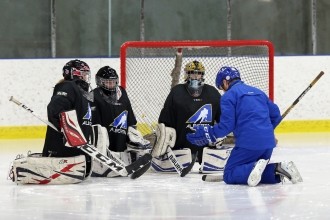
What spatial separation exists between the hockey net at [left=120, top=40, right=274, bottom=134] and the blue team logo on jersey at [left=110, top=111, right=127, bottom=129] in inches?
58.4

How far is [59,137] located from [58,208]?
1.24m

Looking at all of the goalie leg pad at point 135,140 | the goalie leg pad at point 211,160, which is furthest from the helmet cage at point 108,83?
the goalie leg pad at point 211,160

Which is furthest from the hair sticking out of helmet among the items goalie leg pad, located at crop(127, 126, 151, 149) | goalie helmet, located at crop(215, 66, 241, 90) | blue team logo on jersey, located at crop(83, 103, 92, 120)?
goalie helmet, located at crop(215, 66, 241, 90)

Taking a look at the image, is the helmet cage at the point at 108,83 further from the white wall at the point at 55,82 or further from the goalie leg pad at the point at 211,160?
the white wall at the point at 55,82

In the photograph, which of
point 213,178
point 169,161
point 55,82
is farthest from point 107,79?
point 55,82

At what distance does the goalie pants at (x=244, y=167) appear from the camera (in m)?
5.89

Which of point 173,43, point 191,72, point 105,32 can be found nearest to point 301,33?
point 105,32

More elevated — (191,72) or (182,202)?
(191,72)

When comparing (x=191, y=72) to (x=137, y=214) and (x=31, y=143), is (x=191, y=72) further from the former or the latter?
(x=31, y=143)

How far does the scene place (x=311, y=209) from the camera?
189 inches

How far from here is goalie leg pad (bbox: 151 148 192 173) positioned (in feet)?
22.1

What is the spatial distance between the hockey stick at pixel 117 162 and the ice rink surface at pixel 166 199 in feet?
0.23

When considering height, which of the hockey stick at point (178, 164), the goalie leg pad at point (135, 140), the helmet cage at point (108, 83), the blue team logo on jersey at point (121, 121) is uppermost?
the helmet cage at point (108, 83)

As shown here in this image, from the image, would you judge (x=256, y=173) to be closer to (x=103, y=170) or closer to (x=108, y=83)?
(x=103, y=170)
